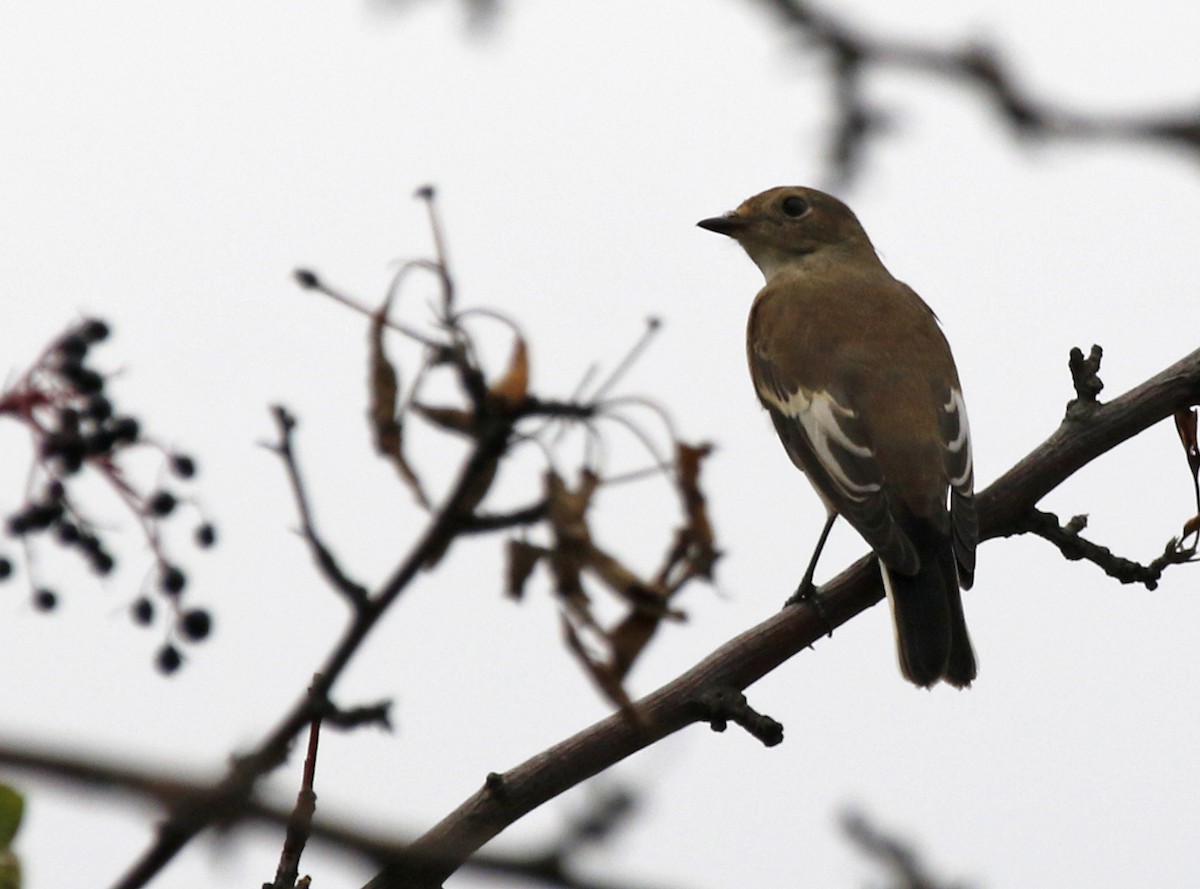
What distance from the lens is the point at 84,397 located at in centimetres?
228

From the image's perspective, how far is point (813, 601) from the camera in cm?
446

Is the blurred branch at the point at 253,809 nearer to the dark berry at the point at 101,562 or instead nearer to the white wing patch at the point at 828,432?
the dark berry at the point at 101,562

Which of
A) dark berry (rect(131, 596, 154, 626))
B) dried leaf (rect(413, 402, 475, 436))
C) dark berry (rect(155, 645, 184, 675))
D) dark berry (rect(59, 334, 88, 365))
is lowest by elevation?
dried leaf (rect(413, 402, 475, 436))

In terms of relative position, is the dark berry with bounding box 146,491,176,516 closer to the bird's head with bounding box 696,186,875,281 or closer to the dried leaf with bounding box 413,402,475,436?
the dried leaf with bounding box 413,402,475,436

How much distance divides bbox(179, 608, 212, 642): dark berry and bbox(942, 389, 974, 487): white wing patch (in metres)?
3.84

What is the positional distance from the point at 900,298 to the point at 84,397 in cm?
567

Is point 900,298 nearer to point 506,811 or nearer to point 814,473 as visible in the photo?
point 814,473

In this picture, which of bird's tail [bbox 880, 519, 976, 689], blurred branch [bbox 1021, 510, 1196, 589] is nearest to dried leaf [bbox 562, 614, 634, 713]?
blurred branch [bbox 1021, 510, 1196, 589]

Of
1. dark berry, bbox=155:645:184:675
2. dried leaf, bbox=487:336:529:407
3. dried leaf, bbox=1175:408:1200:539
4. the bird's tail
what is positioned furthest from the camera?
the bird's tail

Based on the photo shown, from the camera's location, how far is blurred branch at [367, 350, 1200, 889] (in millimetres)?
3217

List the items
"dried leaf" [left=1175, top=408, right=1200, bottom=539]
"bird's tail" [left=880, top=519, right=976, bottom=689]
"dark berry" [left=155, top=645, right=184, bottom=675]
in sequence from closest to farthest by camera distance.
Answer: "dark berry" [left=155, top=645, right=184, bottom=675] < "dried leaf" [left=1175, top=408, right=1200, bottom=539] < "bird's tail" [left=880, top=519, right=976, bottom=689]

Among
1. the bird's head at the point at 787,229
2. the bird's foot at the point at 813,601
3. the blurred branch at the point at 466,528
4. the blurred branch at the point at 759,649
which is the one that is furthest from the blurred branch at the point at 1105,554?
the bird's head at the point at 787,229

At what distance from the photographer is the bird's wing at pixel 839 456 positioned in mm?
5539

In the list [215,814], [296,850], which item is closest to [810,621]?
[296,850]
